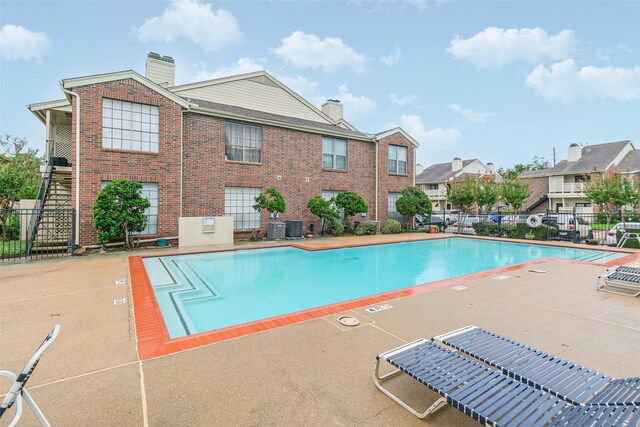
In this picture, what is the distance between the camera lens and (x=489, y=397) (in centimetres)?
210

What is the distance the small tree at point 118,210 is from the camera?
10148 millimetres

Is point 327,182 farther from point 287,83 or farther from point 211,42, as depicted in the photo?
point 211,42

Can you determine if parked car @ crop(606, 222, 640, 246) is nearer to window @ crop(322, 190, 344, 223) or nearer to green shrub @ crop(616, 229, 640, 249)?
green shrub @ crop(616, 229, 640, 249)

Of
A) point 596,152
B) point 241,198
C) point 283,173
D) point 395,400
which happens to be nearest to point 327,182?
point 283,173

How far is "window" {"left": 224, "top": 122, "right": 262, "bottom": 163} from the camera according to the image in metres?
14.2

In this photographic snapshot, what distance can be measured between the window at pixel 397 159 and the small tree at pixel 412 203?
6.03 ft

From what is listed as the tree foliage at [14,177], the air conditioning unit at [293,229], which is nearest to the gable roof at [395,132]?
the air conditioning unit at [293,229]

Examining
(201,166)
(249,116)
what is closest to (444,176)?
(249,116)

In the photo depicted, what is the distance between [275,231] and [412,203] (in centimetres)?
857

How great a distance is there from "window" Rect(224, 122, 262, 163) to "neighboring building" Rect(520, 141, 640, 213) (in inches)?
1037

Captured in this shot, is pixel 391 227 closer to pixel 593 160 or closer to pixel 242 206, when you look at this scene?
pixel 242 206

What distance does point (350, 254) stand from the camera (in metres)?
11.7

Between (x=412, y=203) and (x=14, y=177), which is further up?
(x=14, y=177)

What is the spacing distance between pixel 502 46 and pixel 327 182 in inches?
535
